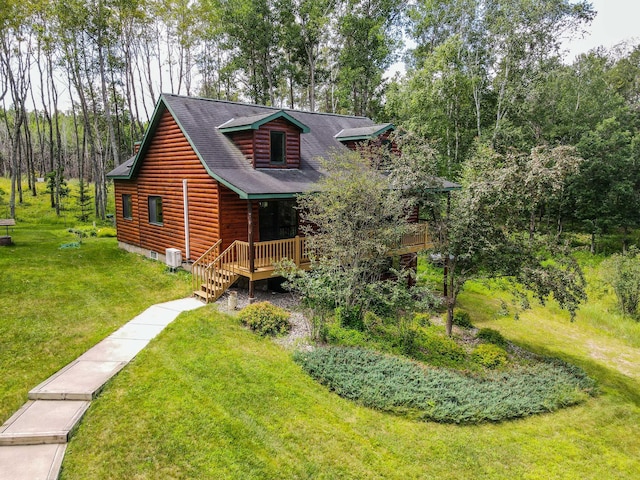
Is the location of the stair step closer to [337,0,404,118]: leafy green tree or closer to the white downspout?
the white downspout

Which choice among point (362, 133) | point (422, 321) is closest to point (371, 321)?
point (422, 321)

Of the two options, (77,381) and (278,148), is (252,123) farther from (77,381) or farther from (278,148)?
(77,381)

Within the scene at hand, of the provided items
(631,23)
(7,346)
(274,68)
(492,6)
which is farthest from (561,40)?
(7,346)

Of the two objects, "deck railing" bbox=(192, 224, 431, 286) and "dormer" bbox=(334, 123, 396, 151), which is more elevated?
"dormer" bbox=(334, 123, 396, 151)

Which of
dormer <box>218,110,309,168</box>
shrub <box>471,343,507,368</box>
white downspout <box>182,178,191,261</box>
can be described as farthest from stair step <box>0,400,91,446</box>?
dormer <box>218,110,309,168</box>

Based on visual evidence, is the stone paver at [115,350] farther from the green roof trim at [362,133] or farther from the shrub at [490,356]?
the green roof trim at [362,133]
